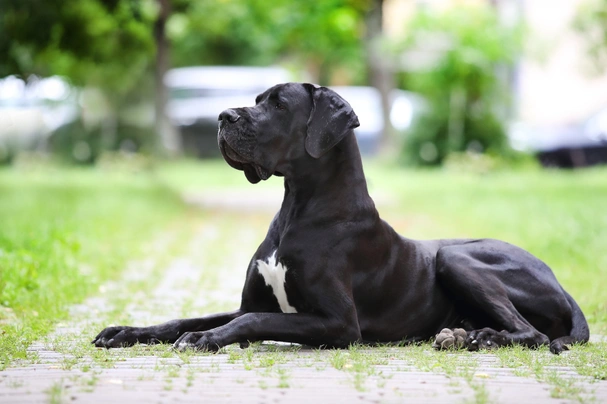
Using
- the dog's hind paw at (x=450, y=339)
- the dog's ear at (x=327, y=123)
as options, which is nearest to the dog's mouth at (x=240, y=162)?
the dog's ear at (x=327, y=123)

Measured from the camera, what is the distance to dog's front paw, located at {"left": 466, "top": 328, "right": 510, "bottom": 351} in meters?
5.44

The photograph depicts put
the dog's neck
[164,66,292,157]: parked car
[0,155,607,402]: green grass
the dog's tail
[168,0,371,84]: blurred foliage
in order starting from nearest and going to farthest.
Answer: [0,155,607,402]: green grass → the dog's neck → the dog's tail → [168,0,371,84]: blurred foliage → [164,66,292,157]: parked car

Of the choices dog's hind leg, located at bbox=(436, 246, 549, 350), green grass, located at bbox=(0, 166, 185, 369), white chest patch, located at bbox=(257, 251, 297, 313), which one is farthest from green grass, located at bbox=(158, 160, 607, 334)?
green grass, located at bbox=(0, 166, 185, 369)

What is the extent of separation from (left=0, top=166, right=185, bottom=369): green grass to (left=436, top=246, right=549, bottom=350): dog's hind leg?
258cm

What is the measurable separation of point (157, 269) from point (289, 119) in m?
5.10

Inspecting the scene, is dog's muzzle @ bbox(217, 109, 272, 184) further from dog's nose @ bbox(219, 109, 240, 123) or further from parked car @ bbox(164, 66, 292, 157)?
parked car @ bbox(164, 66, 292, 157)

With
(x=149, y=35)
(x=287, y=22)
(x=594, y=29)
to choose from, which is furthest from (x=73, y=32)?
(x=287, y=22)

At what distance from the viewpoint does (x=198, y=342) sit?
5031mm

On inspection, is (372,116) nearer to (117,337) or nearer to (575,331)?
(575,331)

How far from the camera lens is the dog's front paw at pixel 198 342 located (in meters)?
5.00

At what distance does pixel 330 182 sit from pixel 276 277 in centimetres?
65

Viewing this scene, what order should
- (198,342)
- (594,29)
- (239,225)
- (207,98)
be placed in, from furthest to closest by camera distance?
1. (207,98)
2. (594,29)
3. (239,225)
4. (198,342)

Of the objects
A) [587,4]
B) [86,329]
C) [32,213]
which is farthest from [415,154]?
[86,329]

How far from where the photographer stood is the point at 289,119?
5.40m
